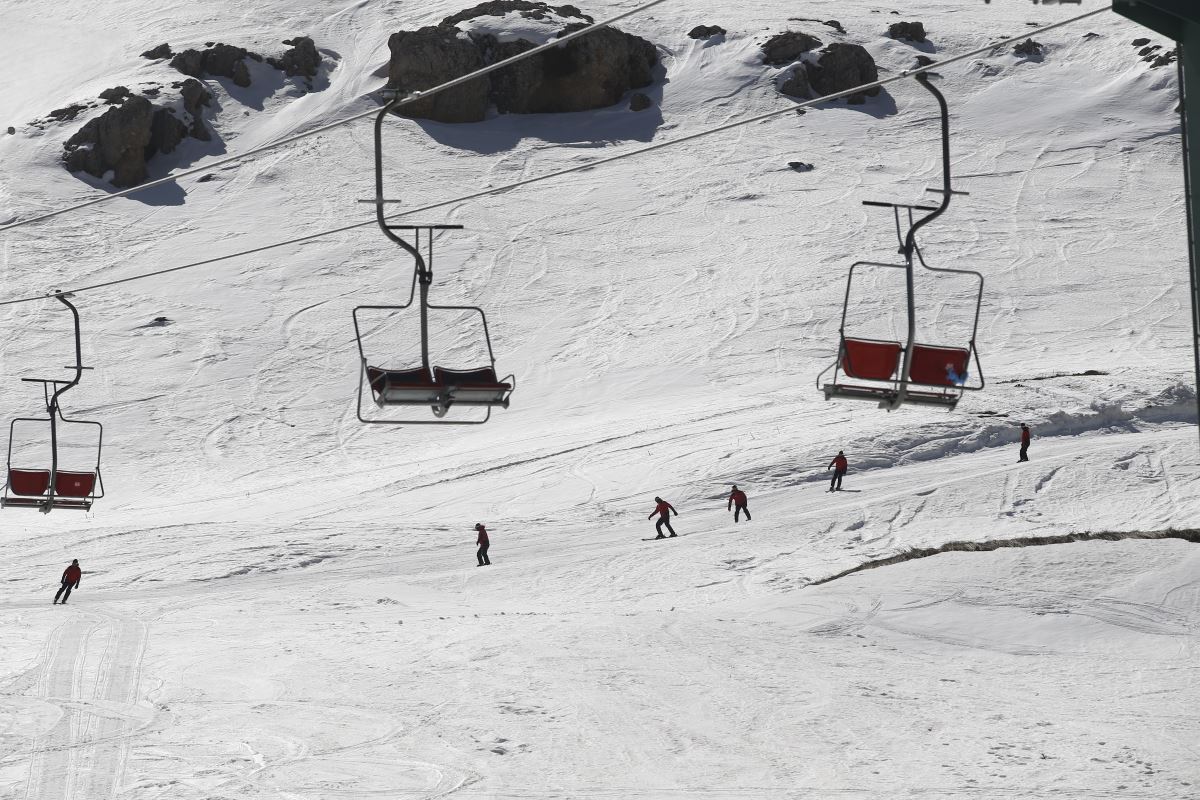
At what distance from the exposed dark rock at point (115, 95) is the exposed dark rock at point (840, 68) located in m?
32.7

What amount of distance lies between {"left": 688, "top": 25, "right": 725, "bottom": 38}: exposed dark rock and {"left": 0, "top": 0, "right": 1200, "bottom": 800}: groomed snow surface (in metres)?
1.12

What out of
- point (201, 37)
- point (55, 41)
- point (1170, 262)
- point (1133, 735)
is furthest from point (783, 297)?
point (55, 41)

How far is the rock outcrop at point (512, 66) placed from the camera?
71.7 meters

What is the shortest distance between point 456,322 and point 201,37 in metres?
37.9

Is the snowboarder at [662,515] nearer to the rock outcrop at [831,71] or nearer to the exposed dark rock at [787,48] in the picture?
the rock outcrop at [831,71]

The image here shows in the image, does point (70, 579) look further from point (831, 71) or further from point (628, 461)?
point (831, 71)

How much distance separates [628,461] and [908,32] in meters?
50.7

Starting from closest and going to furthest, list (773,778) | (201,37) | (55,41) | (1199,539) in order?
1. (773,778)
2. (1199,539)
3. (201,37)
4. (55,41)

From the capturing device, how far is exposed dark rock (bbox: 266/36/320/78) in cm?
7594

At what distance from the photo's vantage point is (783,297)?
5012cm

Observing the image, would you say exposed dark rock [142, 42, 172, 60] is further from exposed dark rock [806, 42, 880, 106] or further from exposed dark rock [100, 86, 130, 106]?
exposed dark rock [806, 42, 880, 106]

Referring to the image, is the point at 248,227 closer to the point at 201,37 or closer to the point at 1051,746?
the point at 201,37

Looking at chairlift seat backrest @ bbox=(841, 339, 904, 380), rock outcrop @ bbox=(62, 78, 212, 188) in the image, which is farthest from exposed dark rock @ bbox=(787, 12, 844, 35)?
chairlift seat backrest @ bbox=(841, 339, 904, 380)

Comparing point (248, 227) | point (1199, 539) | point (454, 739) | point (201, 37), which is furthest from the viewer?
point (201, 37)
